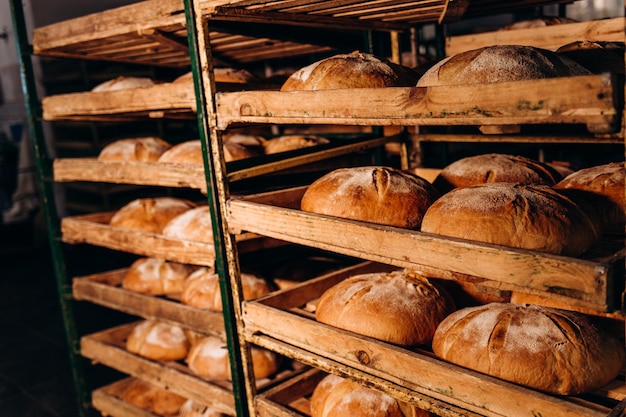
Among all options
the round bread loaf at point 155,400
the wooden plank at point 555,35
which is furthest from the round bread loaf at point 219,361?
the wooden plank at point 555,35

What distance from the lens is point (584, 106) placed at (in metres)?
1.20

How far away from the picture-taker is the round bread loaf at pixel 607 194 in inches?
65.6

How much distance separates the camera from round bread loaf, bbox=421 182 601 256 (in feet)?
4.71

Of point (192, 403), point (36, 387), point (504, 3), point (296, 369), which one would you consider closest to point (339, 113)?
point (504, 3)

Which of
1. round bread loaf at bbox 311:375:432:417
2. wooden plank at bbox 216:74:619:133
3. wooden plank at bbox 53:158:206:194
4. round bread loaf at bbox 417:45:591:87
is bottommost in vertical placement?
round bread loaf at bbox 311:375:432:417

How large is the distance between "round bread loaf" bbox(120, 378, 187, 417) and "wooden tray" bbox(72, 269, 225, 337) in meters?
0.51

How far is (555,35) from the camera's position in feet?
7.47

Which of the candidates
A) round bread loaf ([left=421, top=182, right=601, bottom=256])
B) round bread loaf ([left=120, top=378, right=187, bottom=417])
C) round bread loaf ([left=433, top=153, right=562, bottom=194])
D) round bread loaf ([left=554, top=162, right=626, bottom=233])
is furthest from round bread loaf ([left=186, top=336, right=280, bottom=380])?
round bread loaf ([left=554, top=162, right=626, bottom=233])

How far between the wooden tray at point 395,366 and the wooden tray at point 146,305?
299mm

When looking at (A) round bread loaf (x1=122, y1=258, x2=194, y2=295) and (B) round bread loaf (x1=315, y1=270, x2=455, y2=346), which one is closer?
(B) round bread loaf (x1=315, y1=270, x2=455, y2=346)

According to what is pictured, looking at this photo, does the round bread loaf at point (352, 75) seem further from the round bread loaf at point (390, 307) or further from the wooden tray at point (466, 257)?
the round bread loaf at point (390, 307)

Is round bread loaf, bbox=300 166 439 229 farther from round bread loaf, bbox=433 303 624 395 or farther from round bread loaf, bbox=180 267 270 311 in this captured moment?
round bread loaf, bbox=180 267 270 311

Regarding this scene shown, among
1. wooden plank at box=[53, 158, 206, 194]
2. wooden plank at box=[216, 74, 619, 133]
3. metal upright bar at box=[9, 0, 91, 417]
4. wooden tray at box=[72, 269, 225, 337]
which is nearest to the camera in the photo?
wooden plank at box=[216, 74, 619, 133]

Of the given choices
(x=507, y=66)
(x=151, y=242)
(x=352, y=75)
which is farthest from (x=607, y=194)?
(x=151, y=242)
